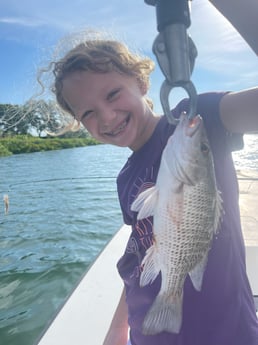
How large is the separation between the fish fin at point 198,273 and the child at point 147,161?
0.14 m

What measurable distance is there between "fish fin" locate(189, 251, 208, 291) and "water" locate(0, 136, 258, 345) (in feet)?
1.69

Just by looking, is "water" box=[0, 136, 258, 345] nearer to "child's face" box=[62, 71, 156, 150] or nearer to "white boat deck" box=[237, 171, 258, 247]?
"child's face" box=[62, 71, 156, 150]

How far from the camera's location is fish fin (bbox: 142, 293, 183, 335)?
1.21m

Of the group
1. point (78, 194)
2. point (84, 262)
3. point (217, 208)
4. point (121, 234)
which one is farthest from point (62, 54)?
point (78, 194)

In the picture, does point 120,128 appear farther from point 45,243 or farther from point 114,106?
point 45,243

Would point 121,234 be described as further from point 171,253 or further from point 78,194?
point 78,194

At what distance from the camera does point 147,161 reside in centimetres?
158

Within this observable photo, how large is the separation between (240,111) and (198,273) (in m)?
0.61

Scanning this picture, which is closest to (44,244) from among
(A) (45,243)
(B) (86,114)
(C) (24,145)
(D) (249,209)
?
(A) (45,243)

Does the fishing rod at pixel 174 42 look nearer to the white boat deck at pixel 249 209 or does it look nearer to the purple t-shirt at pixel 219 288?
the purple t-shirt at pixel 219 288

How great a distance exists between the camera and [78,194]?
1221 centimetres

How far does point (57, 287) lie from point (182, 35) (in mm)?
4784

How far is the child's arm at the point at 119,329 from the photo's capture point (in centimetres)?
192

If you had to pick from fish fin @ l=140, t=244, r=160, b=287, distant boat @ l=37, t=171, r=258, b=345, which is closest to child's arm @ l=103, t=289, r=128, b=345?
distant boat @ l=37, t=171, r=258, b=345
